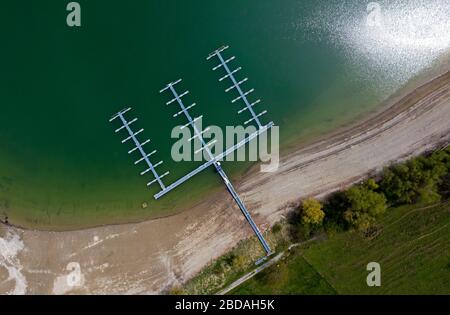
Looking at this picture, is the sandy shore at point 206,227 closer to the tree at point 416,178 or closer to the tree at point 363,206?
the tree at point 416,178

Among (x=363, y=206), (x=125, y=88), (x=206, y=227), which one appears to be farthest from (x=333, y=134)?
(x=125, y=88)

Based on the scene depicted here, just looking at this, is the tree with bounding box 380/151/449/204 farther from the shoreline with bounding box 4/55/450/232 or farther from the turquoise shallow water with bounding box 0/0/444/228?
the turquoise shallow water with bounding box 0/0/444/228

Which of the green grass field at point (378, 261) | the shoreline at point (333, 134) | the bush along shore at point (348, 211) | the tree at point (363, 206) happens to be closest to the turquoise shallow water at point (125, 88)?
the shoreline at point (333, 134)

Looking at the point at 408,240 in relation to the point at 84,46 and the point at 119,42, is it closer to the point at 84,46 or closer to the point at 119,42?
the point at 119,42

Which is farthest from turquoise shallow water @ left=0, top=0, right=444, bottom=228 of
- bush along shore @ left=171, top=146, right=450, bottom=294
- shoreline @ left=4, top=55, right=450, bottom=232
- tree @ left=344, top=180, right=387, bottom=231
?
tree @ left=344, top=180, right=387, bottom=231

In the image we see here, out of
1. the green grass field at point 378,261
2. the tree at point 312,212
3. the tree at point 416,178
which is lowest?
the green grass field at point 378,261

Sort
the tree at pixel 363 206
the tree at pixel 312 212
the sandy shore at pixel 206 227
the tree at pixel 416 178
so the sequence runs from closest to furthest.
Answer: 1. the tree at pixel 363 206
2. the tree at pixel 416 178
3. the tree at pixel 312 212
4. the sandy shore at pixel 206 227

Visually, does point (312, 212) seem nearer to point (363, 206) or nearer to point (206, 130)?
point (363, 206)
